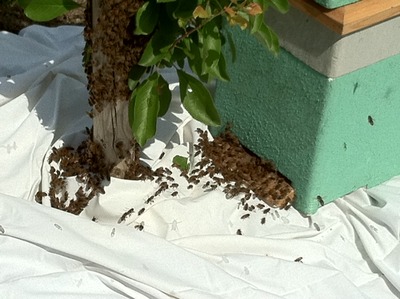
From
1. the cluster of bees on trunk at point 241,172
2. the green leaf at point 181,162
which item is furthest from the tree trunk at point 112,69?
the cluster of bees on trunk at point 241,172

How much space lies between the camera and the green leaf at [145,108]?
2.70 metres

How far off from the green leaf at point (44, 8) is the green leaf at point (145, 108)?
0.34 meters

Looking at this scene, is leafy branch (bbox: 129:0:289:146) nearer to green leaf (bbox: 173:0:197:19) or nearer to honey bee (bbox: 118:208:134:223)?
green leaf (bbox: 173:0:197:19)

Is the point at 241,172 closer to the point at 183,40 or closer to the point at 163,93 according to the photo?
the point at 163,93

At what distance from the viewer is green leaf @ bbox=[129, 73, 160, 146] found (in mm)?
2703

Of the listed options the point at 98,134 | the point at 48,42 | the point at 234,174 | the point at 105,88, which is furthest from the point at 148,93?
the point at 48,42

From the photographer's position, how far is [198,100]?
9.00 ft

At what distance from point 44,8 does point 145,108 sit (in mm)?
451

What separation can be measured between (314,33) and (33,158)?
1175mm

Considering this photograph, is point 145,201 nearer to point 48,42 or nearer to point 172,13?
point 172,13

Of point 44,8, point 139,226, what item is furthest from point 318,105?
point 44,8

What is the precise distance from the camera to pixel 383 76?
118 inches

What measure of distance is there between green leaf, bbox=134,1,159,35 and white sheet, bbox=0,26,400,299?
2.22ft

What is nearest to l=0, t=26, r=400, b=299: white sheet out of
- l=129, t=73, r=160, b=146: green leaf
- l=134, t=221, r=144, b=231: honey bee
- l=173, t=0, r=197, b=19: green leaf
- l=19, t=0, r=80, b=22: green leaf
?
l=134, t=221, r=144, b=231: honey bee
